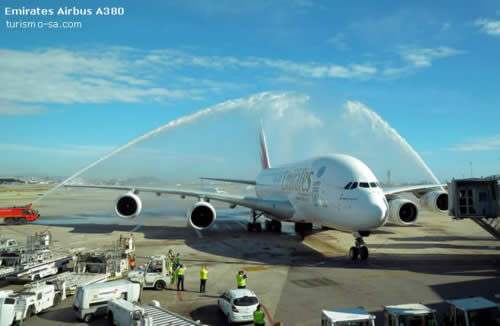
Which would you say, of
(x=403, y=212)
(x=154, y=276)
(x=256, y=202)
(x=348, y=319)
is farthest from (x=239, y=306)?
(x=256, y=202)

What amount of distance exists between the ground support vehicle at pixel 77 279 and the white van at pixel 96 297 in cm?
241

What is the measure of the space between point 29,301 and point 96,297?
1.86 m

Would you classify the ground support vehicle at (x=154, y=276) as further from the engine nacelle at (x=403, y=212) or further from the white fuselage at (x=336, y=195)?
the engine nacelle at (x=403, y=212)

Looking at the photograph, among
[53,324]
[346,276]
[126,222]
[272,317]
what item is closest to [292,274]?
[346,276]

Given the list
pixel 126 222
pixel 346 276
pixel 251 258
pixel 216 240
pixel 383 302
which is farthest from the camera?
pixel 126 222

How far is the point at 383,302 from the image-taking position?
1151 centimetres

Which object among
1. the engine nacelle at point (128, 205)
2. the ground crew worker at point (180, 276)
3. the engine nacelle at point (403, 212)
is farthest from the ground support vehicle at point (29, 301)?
the engine nacelle at point (403, 212)

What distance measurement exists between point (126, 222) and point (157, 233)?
7.99 m

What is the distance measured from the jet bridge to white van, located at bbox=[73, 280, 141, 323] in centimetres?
1601

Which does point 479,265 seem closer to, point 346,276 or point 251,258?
point 346,276

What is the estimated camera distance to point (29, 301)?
10.4 metres

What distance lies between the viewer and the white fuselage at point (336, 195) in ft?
52.1

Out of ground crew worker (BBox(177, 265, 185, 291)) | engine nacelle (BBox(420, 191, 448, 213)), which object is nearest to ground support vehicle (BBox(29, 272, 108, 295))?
ground crew worker (BBox(177, 265, 185, 291))

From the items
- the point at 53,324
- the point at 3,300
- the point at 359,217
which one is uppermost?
the point at 359,217
